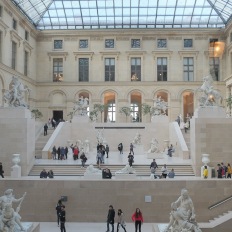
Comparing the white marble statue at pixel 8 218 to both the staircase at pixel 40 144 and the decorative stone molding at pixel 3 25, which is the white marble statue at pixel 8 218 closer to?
the staircase at pixel 40 144

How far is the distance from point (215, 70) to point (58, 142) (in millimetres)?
24678

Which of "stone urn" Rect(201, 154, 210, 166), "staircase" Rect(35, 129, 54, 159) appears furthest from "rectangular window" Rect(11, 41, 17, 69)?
"stone urn" Rect(201, 154, 210, 166)

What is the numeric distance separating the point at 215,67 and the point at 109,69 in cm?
1309

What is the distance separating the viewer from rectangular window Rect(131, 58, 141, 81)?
161 feet

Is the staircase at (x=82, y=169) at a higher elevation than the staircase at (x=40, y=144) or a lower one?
lower

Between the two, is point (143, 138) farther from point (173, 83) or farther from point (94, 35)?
point (94, 35)

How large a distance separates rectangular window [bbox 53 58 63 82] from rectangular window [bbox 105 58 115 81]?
567 cm

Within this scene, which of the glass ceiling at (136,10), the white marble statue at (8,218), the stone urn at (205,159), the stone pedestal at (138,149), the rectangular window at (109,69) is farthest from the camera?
the rectangular window at (109,69)

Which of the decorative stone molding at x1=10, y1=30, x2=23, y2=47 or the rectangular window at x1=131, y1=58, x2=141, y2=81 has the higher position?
the decorative stone molding at x1=10, y1=30, x2=23, y2=47

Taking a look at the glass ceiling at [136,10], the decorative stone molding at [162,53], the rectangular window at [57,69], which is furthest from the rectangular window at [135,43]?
the rectangular window at [57,69]

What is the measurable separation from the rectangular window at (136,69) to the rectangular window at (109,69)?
237cm

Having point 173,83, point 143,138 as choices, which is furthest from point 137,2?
point 143,138

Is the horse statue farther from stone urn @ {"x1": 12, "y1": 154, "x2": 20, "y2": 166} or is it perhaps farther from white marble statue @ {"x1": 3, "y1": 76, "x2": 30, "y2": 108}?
stone urn @ {"x1": 12, "y1": 154, "x2": 20, "y2": 166}

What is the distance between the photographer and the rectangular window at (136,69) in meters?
49.2
